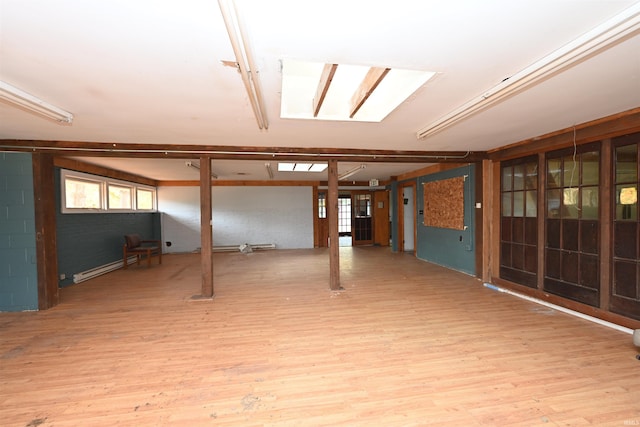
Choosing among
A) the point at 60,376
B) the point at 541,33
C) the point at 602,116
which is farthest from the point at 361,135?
the point at 60,376

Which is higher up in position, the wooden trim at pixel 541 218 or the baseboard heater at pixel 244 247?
the wooden trim at pixel 541 218

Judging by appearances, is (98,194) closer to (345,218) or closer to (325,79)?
(325,79)

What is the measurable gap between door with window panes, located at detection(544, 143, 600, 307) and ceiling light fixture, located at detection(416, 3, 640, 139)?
82.1 inches

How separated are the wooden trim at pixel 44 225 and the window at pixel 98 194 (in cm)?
134

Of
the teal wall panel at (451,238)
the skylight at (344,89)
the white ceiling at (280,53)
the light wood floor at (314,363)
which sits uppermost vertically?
the skylight at (344,89)

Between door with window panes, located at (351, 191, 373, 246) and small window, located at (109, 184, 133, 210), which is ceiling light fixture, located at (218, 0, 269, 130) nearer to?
small window, located at (109, 184, 133, 210)

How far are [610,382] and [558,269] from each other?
1991mm

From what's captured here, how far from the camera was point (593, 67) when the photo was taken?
187cm

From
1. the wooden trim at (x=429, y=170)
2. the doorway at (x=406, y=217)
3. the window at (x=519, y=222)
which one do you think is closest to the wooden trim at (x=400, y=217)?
the doorway at (x=406, y=217)

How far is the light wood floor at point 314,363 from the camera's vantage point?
179 cm

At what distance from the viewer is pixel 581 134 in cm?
323

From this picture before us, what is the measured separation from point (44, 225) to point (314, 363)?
13.9 feet

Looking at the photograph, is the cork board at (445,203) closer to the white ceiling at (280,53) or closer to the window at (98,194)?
the white ceiling at (280,53)

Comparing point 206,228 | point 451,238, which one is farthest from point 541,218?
point 206,228
